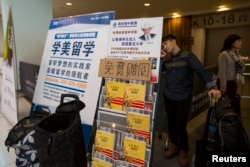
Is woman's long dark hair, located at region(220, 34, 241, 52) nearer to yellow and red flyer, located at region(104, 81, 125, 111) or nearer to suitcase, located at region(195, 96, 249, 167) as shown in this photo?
suitcase, located at region(195, 96, 249, 167)

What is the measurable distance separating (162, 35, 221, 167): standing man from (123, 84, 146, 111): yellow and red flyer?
0.63m

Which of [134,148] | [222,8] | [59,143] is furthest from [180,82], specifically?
[222,8]

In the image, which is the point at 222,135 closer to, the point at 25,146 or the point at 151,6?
the point at 25,146

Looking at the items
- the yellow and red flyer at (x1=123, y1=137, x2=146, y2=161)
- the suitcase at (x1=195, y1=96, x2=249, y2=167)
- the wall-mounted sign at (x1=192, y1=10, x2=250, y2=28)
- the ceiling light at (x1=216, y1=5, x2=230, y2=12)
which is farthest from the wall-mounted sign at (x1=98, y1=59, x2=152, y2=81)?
the wall-mounted sign at (x1=192, y1=10, x2=250, y2=28)

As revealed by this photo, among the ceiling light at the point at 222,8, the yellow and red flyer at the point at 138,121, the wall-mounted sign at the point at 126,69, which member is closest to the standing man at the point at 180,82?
the wall-mounted sign at the point at 126,69

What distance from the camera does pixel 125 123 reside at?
5.59ft

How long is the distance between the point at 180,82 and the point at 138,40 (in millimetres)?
707

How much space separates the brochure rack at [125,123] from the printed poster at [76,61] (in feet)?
0.40

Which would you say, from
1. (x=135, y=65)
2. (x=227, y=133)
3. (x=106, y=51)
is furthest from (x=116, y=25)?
(x=227, y=133)

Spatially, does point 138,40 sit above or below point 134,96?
above

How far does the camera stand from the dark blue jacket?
2080mm

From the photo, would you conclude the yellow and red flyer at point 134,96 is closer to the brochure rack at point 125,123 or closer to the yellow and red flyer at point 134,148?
the brochure rack at point 125,123

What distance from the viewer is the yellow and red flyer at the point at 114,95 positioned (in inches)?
67.6

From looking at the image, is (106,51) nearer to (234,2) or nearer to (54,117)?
(54,117)
